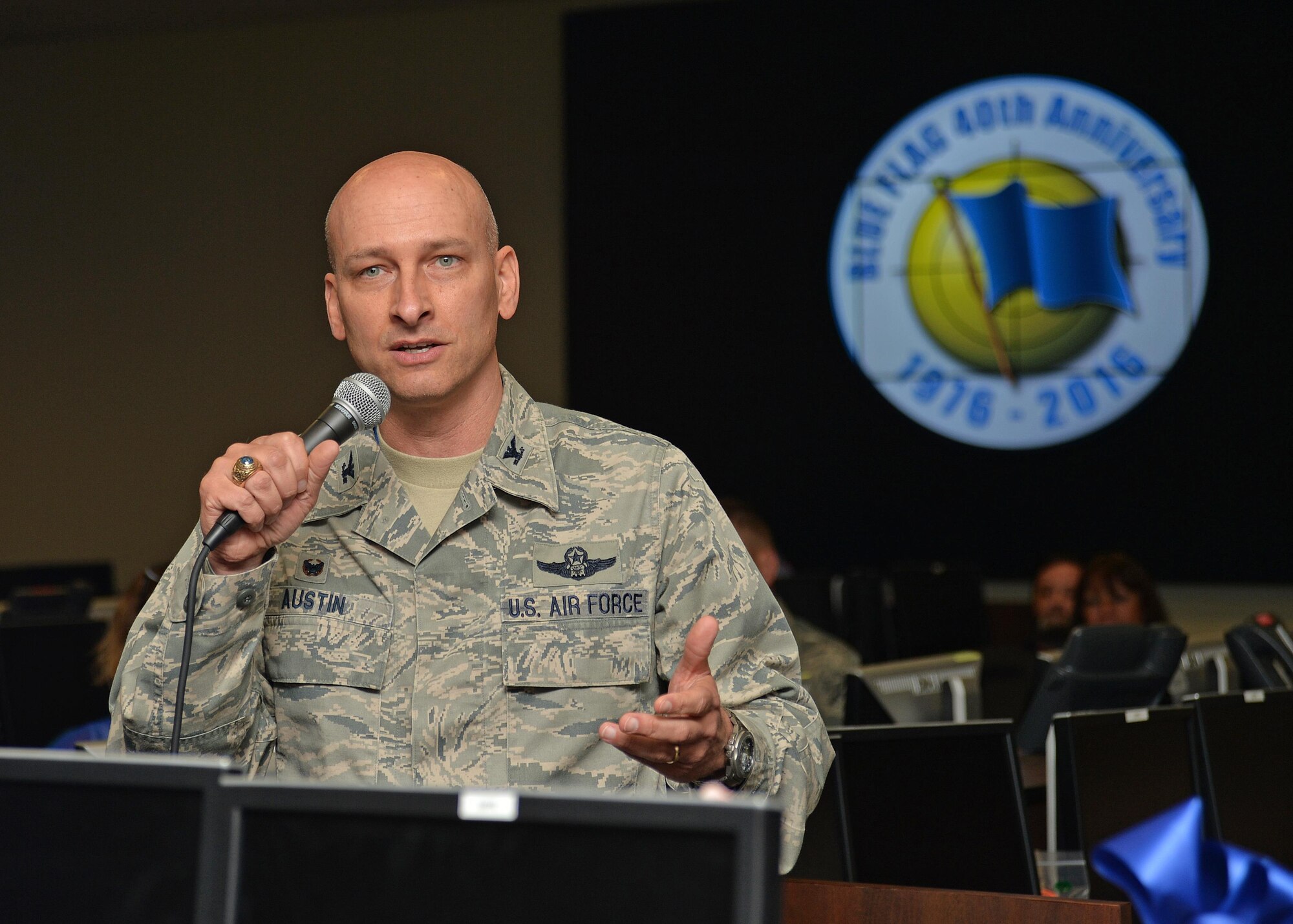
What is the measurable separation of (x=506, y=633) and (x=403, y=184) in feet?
1.69

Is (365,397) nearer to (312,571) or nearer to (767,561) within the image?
(312,571)

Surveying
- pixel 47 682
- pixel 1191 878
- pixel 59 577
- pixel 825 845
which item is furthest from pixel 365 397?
pixel 59 577

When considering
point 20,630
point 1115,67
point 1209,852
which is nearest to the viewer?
point 1209,852

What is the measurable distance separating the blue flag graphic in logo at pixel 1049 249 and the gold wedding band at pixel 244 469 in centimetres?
→ 698

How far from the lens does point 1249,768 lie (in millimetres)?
2973

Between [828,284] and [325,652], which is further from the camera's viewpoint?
[828,284]

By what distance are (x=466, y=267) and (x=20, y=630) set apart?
3.26m

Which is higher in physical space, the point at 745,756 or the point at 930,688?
the point at 930,688

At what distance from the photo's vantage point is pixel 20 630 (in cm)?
425

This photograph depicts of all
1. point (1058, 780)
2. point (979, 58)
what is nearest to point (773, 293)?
point (979, 58)

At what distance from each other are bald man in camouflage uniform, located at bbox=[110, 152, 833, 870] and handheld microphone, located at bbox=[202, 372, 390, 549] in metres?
0.11

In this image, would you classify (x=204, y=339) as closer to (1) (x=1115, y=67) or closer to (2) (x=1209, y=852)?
(1) (x=1115, y=67)

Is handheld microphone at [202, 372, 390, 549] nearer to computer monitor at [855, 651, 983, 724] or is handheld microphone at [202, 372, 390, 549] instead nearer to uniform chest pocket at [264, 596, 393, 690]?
uniform chest pocket at [264, 596, 393, 690]

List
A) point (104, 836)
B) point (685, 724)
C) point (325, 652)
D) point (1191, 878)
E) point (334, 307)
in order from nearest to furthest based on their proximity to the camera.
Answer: point (1191, 878) < point (104, 836) < point (685, 724) < point (325, 652) < point (334, 307)
